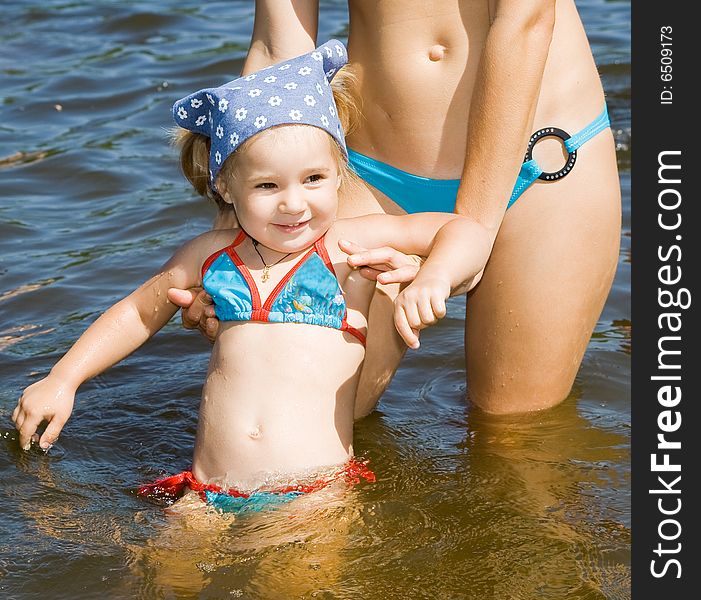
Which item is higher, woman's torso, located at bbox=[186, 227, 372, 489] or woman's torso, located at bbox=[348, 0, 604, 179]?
woman's torso, located at bbox=[348, 0, 604, 179]

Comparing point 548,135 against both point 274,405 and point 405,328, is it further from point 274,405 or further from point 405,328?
point 274,405

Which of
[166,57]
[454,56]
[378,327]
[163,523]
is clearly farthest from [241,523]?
[166,57]

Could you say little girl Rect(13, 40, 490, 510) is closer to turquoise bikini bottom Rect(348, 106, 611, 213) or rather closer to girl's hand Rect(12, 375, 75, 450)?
girl's hand Rect(12, 375, 75, 450)

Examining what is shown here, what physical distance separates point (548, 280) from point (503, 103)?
66cm

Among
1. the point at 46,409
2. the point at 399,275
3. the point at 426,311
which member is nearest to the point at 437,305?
the point at 426,311

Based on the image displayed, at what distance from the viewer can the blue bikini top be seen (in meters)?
3.65

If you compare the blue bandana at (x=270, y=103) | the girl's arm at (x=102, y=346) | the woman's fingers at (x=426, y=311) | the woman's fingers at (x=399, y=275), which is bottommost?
the girl's arm at (x=102, y=346)

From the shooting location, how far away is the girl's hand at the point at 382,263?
3461 mm

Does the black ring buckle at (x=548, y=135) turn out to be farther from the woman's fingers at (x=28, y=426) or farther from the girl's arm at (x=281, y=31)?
the woman's fingers at (x=28, y=426)

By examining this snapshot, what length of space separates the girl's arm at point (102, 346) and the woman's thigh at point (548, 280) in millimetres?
961

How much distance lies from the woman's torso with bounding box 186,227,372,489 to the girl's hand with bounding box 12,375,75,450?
40 centimetres

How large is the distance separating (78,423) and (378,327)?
1168mm

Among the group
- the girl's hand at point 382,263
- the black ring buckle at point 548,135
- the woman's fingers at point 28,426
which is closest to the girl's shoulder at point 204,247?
the girl's hand at point 382,263

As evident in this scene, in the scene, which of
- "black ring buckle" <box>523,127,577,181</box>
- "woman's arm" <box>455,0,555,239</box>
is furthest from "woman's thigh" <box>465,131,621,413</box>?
"woman's arm" <box>455,0,555,239</box>
